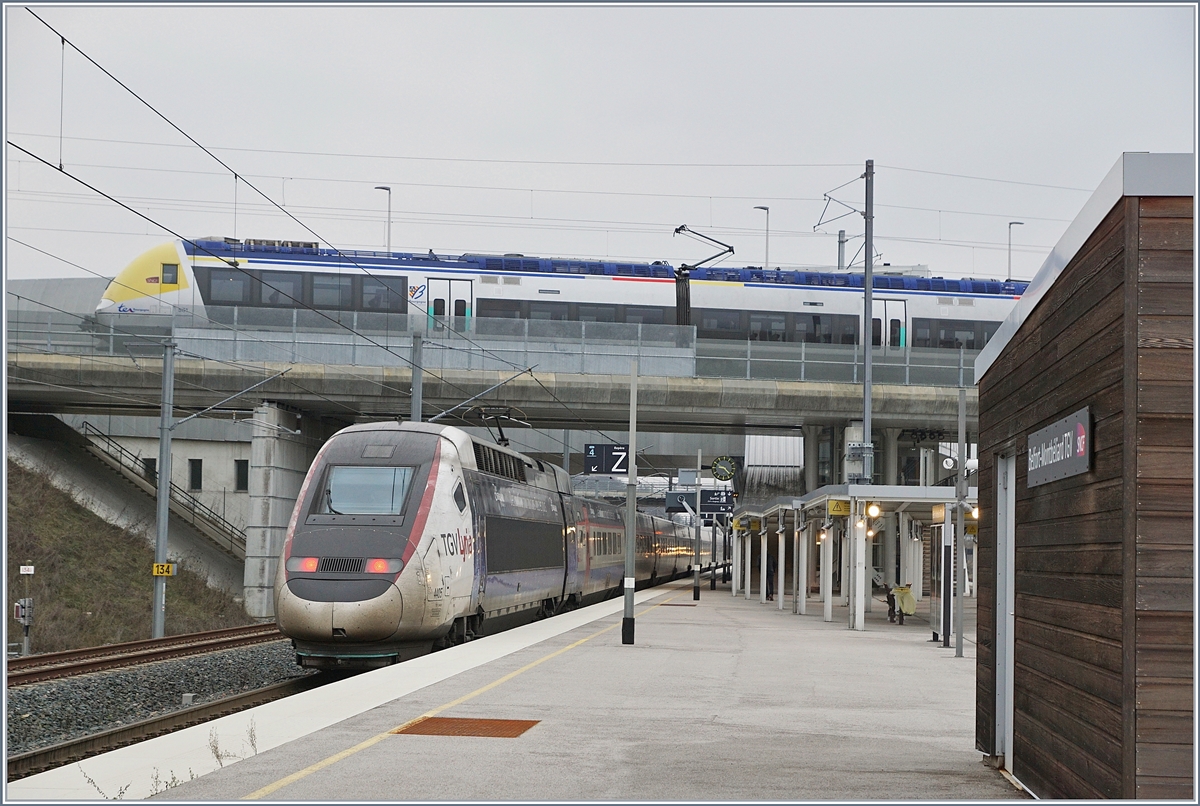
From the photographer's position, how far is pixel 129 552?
1622 inches

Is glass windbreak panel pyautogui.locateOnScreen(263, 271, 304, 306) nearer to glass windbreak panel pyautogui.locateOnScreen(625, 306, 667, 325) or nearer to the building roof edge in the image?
glass windbreak panel pyautogui.locateOnScreen(625, 306, 667, 325)

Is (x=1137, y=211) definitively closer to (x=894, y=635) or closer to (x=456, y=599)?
(x=456, y=599)

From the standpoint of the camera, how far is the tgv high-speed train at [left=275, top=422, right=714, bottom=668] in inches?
705

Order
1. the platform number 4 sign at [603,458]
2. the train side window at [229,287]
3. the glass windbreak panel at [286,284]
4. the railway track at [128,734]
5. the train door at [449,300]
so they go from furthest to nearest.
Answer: the platform number 4 sign at [603,458] < the train door at [449,300] < the glass windbreak panel at [286,284] < the train side window at [229,287] < the railway track at [128,734]

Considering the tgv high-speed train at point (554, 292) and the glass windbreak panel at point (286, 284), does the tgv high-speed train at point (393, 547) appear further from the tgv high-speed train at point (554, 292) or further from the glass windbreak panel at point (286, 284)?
the glass windbreak panel at point (286, 284)

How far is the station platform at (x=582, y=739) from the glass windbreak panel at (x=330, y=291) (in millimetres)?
23356

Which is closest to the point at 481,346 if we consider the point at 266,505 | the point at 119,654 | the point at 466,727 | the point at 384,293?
the point at 384,293

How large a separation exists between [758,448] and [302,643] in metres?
42.8

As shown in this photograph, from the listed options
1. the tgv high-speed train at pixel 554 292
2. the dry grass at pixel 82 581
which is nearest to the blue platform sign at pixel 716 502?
the tgv high-speed train at pixel 554 292

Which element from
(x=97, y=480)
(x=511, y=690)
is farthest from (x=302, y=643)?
(x=97, y=480)

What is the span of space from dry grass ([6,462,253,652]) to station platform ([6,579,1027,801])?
19.7 m

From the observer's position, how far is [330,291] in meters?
40.7

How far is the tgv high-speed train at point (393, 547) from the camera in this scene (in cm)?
1791

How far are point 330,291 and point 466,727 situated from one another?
1230 inches
